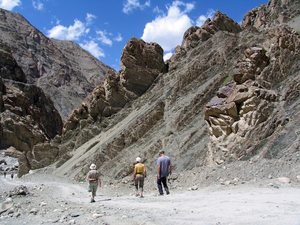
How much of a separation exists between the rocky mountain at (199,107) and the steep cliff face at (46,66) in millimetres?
48677

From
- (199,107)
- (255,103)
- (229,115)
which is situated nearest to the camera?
(255,103)

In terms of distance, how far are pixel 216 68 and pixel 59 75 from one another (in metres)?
81.3

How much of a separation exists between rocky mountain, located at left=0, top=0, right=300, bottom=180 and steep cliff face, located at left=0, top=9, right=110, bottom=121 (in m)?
48.7

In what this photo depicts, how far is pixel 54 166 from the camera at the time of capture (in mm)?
25391

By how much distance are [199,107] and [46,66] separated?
288 ft

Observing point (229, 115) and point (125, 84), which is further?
point (125, 84)

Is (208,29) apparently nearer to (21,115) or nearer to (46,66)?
(21,115)

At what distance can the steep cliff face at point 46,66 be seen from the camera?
77.2 metres

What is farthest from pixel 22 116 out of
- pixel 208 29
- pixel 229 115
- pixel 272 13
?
pixel 272 13

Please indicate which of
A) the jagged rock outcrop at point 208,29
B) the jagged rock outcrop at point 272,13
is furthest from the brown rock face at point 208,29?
the jagged rock outcrop at point 272,13

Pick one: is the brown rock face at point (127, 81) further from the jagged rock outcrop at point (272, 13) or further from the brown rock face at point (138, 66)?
the jagged rock outcrop at point (272, 13)

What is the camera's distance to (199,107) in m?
14.0

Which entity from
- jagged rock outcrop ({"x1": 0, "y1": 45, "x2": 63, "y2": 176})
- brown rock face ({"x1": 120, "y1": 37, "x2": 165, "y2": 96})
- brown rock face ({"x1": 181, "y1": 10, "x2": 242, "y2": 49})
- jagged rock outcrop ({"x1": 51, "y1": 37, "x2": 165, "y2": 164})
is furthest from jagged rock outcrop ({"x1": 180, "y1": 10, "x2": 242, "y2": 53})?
jagged rock outcrop ({"x1": 0, "y1": 45, "x2": 63, "y2": 176})

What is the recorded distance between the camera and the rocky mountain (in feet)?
26.0
